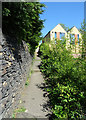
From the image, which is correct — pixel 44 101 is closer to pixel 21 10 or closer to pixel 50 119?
pixel 50 119

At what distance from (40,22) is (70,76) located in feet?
20.8

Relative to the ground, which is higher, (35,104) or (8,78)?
(8,78)

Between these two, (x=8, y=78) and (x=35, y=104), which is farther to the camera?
(x=35, y=104)

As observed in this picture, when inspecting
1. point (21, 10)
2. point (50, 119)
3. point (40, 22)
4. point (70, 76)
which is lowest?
point (50, 119)

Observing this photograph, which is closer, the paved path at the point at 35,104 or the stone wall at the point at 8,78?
the stone wall at the point at 8,78

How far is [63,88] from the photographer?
2.88 meters

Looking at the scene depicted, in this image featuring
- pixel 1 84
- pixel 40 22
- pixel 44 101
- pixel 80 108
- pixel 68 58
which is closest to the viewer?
pixel 1 84

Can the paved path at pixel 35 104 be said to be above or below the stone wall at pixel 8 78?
below

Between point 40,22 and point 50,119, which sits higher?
point 40,22

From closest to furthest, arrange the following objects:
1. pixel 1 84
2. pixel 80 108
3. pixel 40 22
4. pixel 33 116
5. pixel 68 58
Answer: pixel 1 84 → pixel 80 108 → pixel 33 116 → pixel 68 58 → pixel 40 22

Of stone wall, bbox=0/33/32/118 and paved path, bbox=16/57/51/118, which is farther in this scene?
paved path, bbox=16/57/51/118

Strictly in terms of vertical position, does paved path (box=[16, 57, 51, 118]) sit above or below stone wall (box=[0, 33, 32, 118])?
below

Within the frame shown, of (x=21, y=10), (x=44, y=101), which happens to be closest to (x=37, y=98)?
(x=44, y=101)

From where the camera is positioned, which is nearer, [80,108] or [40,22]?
[80,108]
